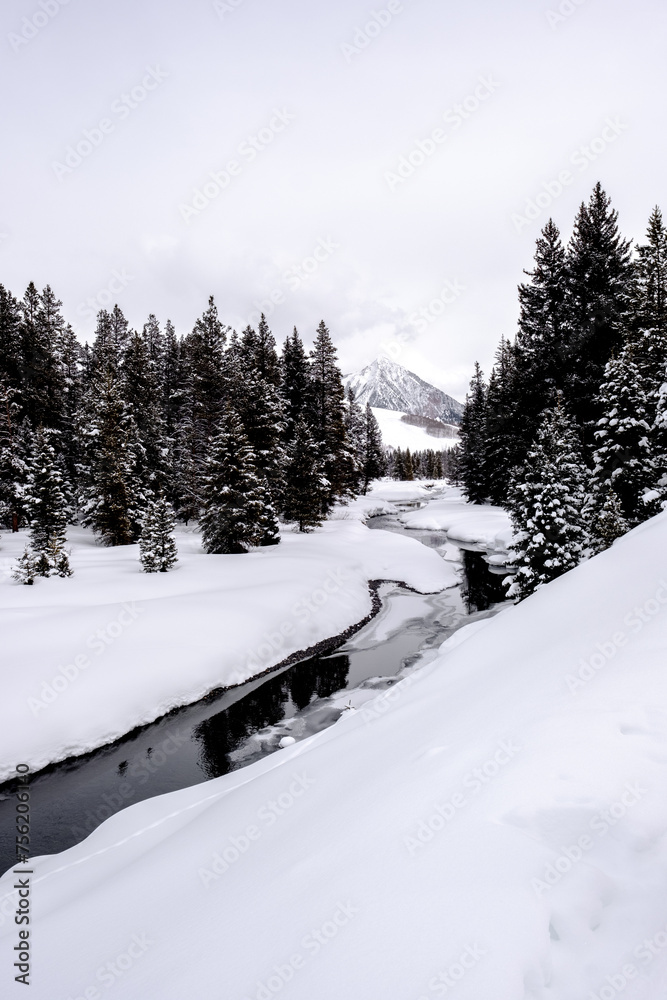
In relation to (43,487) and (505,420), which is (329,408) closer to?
(505,420)

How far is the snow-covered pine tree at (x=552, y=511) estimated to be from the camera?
15156 millimetres

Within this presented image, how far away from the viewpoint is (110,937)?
3.72 metres

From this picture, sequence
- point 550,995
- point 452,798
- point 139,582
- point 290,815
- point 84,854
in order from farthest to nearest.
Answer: point 139,582 < point 84,854 < point 290,815 < point 452,798 < point 550,995

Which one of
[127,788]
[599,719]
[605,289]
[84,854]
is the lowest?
[127,788]

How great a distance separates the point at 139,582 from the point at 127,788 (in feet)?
29.3

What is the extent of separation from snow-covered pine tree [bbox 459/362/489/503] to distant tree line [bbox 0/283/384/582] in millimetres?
13570

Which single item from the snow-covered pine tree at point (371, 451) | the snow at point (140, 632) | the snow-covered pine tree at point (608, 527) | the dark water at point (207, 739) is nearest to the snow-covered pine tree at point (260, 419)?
the snow at point (140, 632)

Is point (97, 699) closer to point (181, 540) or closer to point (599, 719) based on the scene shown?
point (599, 719)

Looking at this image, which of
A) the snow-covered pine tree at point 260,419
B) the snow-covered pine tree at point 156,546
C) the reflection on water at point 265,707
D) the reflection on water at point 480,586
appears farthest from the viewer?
the snow-covered pine tree at point 260,419

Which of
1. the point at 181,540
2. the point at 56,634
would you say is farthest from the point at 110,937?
the point at 181,540

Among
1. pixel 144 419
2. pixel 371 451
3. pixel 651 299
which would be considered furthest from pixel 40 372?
pixel 371 451

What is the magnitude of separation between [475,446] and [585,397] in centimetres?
2251

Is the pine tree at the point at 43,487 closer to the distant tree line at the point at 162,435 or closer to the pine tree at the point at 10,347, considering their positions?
the distant tree line at the point at 162,435

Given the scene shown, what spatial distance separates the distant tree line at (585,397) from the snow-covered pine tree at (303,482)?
44.0ft
